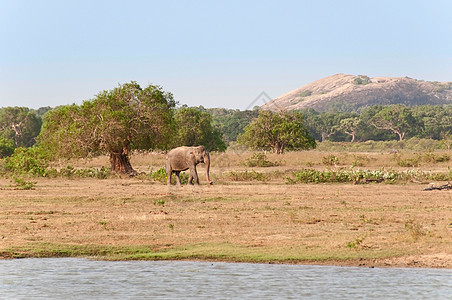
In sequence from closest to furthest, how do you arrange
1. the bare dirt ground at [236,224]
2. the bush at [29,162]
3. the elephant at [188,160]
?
the bare dirt ground at [236,224] → the elephant at [188,160] → the bush at [29,162]

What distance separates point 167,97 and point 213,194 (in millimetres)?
13471

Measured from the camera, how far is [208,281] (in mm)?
13156

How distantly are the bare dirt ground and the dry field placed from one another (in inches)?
1.0

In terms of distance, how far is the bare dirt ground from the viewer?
596 inches

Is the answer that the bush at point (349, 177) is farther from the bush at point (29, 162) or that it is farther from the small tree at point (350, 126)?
the small tree at point (350, 126)

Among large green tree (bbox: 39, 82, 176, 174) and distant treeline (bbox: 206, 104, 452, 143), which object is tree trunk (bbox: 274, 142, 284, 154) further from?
distant treeline (bbox: 206, 104, 452, 143)

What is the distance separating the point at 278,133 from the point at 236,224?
44.9 metres

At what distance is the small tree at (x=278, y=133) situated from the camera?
205 feet

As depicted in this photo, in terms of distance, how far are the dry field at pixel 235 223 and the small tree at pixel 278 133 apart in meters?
32.0

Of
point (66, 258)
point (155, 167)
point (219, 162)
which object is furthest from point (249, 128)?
point (66, 258)

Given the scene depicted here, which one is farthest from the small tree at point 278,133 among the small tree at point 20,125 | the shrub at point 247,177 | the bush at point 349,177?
the small tree at point 20,125

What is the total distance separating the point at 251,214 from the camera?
822 inches

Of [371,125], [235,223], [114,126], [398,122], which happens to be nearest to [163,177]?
[114,126]

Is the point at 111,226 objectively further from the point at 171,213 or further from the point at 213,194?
the point at 213,194
